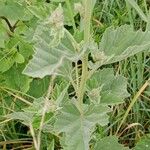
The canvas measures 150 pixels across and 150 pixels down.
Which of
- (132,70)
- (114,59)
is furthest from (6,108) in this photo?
(114,59)

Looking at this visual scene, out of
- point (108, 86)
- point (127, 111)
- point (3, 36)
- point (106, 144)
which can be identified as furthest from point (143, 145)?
point (3, 36)

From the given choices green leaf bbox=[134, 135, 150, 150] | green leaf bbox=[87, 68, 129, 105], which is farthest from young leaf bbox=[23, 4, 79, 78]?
green leaf bbox=[134, 135, 150, 150]

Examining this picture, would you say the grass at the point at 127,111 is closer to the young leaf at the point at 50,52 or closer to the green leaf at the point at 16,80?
the green leaf at the point at 16,80

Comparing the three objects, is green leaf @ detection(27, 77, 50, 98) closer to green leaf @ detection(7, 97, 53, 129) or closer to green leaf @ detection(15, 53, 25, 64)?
green leaf @ detection(15, 53, 25, 64)

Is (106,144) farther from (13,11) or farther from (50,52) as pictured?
(13,11)

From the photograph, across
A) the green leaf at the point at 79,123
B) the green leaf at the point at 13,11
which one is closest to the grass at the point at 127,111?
the green leaf at the point at 13,11

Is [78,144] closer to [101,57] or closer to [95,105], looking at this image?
[95,105]

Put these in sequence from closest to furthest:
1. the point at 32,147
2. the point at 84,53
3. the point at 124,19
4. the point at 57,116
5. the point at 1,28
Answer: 1. the point at 84,53
2. the point at 57,116
3. the point at 32,147
4. the point at 1,28
5. the point at 124,19
